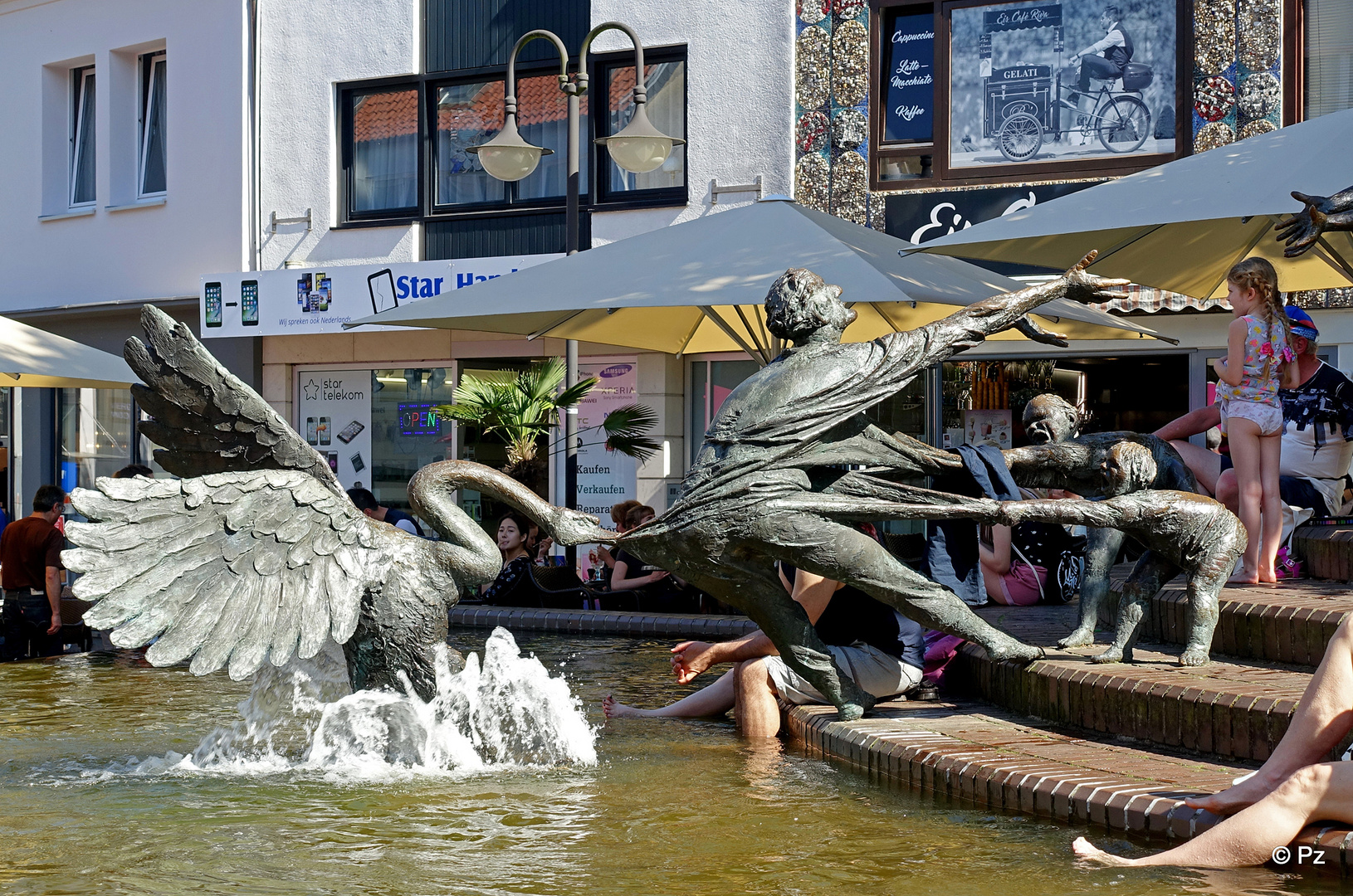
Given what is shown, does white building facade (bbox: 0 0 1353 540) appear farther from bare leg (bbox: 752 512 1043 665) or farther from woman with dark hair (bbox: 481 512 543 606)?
bare leg (bbox: 752 512 1043 665)

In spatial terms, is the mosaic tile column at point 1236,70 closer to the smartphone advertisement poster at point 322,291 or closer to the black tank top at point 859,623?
the smartphone advertisement poster at point 322,291

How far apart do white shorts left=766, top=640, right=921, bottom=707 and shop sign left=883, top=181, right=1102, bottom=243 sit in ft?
26.9

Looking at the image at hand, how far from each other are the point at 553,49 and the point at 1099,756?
13406 millimetres

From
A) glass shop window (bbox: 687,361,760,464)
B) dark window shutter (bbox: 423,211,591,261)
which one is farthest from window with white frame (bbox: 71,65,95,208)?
glass shop window (bbox: 687,361,760,464)

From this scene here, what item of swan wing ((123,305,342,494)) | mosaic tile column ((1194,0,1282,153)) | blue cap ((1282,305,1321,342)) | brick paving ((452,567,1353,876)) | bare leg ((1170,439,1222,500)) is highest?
mosaic tile column ((1194,0,1282,153))

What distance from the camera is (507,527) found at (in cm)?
1170

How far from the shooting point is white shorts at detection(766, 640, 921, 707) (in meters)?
6.11

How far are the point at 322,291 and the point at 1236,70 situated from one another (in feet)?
32.1

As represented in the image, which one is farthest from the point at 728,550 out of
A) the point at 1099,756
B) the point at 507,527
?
the point at 507,527

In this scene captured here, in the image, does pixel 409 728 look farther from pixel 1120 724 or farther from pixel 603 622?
pixel 603 622

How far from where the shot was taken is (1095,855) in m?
4.09

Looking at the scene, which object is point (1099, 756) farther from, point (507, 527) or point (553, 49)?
point (553, 49)

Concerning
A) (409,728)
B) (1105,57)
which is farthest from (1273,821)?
(1105,57)

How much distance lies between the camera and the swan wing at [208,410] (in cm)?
561
